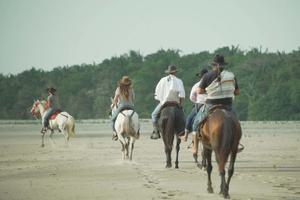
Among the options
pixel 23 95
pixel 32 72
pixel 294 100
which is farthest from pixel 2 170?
pixel 32 72

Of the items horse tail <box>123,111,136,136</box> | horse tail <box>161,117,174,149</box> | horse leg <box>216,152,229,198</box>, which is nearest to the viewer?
horse leg <box>216,152,229,198</box>

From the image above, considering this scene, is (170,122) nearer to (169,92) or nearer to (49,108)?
(169,92)

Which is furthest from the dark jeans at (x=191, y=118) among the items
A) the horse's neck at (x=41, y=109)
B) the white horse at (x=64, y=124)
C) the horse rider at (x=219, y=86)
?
the horse's neck at (x=41, y=109)

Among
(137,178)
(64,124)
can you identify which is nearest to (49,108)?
(64,124)

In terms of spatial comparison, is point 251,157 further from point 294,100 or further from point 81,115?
point 81,115

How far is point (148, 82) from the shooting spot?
11412 cm

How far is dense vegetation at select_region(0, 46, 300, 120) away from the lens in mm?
86188

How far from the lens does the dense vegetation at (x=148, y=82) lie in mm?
86188

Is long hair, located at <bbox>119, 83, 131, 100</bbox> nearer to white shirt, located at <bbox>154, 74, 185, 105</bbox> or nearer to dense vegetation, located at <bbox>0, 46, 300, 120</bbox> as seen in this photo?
white shirt, located at <bbox>154, 74, 185, 105</bbox>

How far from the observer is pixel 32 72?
14500cm

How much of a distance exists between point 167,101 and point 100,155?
230 inches

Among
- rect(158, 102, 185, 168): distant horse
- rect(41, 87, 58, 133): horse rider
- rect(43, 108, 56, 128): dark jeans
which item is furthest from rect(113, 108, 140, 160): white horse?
rect(43, 108, 56, 128): dark jeans

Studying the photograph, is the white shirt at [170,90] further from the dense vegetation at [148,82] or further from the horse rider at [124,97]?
the dense vegetation at [148,82]

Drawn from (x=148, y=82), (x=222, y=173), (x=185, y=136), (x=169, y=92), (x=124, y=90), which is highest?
(x=148, y=82)
